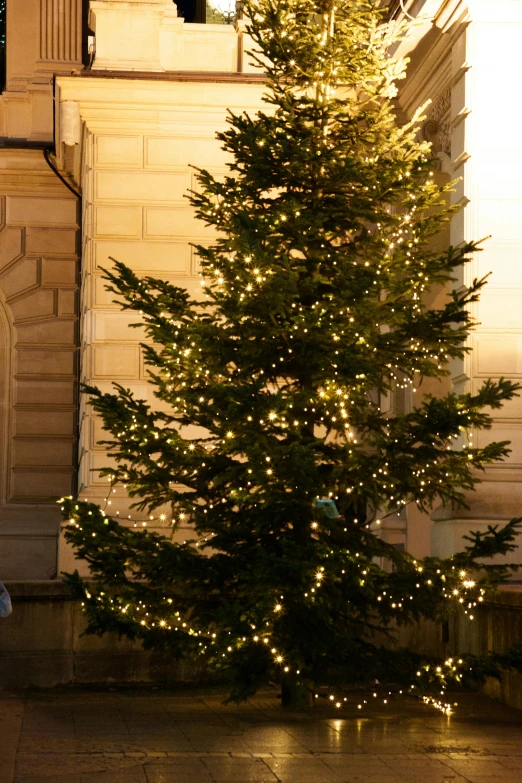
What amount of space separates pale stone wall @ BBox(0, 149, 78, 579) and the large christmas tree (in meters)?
10.9

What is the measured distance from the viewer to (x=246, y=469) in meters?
10.2

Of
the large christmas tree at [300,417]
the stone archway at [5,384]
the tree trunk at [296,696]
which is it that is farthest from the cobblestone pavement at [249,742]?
the stone archway at [5,384]

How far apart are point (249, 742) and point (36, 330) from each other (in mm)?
13736

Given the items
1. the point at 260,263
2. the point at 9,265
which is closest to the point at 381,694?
the point at 260,263

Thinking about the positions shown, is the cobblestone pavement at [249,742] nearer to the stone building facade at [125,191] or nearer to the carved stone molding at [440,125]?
the stone building facade at [125,191]

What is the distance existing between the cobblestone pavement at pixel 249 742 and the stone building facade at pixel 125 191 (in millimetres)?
2405

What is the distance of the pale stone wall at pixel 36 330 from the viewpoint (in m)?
21.6

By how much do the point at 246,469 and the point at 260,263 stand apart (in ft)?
5.17

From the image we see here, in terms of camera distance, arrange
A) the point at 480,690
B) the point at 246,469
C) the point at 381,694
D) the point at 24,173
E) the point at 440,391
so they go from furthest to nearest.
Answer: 1. the point at 24,173
2. the point at 440,391
3. the point at 480,690
4. the point at 381,694
5. the point at 246,469

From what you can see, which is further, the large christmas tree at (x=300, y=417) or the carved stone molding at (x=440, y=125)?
the carved stone molding at (x=440, y=125)

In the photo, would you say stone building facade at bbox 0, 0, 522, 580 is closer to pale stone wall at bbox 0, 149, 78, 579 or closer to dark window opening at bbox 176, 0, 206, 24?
pale stone wall at bbox 0, 149, 78, 579

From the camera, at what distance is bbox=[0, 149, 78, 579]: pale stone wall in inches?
852

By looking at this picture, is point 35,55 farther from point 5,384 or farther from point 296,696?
point 296,696

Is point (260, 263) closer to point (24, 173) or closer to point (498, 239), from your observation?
point (498, 239)
